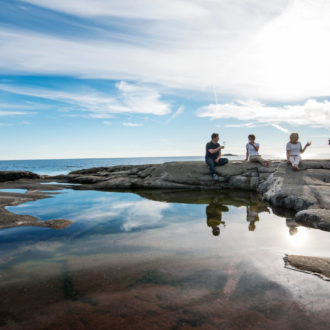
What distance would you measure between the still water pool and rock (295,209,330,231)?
0.27m

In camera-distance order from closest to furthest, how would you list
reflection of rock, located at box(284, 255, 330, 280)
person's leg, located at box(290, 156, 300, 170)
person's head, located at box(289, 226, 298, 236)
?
reflection of rock, located at box(284, 255, 330, 280)
person's head, located at box(289, 226, 298, 236)
person's leg, located at box(290, 156, 300, 170)

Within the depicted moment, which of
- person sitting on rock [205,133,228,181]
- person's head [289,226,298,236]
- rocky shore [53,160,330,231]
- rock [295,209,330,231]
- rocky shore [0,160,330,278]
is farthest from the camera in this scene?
person sitting on rock [205,133,228,181]

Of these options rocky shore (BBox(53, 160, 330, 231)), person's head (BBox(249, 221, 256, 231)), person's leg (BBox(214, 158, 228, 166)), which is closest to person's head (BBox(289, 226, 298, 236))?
rocky shore (BBox(53, 160, 330, 231))

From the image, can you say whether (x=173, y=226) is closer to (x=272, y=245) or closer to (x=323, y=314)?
(x=272, y=245)

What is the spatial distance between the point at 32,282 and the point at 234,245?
342 cm

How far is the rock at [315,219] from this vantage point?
541 centimetres

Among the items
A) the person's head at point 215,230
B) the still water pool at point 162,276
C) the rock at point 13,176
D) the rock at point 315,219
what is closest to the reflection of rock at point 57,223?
the still water pool at point 162,276

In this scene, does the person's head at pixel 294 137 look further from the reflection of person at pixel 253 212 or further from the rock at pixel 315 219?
the rock at pixel 315 219

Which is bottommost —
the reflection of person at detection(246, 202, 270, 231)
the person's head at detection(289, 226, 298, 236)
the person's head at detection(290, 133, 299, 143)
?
the reflection of person at detection(246, 202, 270, 231)

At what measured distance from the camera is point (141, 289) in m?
3.02

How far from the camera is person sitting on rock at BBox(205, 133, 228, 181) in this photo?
1249 cm

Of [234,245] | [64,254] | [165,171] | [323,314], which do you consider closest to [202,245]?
[234,245]

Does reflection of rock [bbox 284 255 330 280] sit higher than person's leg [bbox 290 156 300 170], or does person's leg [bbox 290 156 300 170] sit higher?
person's leg [bbox 290 156 300 170]

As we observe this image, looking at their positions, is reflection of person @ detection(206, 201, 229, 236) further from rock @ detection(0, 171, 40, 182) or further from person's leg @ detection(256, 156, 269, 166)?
rock @ detection(0, 171, 40, 182)
